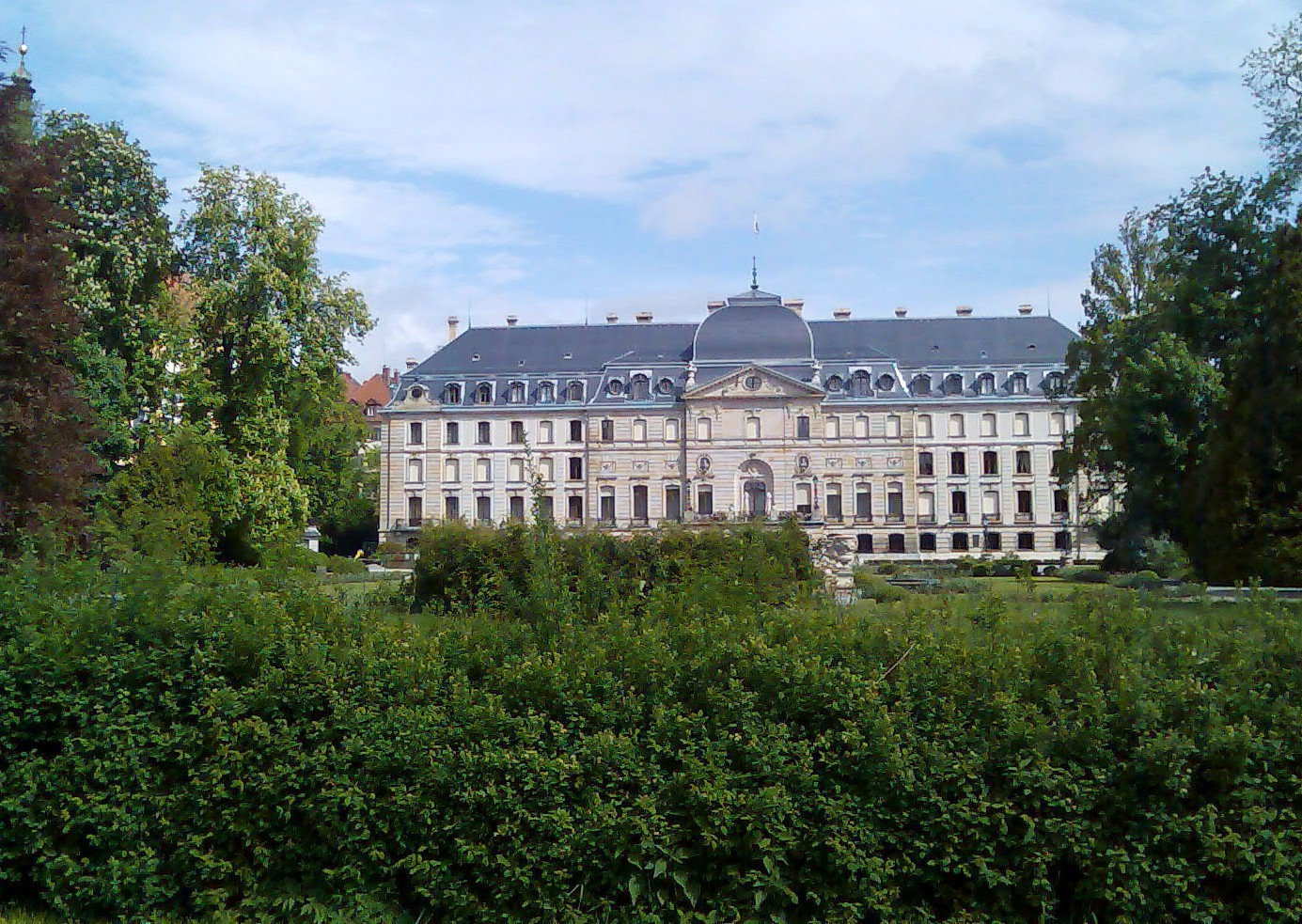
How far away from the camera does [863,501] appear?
70.8 metres

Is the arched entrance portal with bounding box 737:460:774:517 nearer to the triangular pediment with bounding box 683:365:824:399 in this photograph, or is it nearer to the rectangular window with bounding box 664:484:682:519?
the rectangular window with bounding box 664:484:682:519

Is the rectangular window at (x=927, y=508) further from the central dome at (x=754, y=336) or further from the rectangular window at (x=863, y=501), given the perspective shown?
the central dome at (x=754, y=336)

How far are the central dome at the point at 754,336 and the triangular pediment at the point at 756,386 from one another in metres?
1.76

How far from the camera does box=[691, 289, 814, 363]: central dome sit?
71.1m

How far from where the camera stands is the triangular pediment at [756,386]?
227 feet

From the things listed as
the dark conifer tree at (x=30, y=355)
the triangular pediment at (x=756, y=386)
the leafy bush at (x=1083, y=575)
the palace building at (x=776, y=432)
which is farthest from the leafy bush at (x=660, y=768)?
the triangular pediment at (x=756, y=386)

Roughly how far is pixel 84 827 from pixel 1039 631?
5.29 metres

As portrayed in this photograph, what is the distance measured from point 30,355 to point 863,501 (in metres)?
57.7

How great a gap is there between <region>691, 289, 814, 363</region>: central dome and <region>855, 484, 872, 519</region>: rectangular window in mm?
9319

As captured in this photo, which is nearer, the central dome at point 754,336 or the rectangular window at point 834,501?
the rectangular window at point 834,501

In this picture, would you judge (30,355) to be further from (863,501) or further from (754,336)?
(863,501)

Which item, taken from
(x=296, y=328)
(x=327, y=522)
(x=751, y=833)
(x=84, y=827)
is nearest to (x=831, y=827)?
(x=751, y=833)

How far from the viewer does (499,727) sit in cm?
521

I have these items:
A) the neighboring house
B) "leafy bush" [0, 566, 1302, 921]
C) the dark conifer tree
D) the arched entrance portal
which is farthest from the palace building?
"leafy bush" [0, 566, 1302, 921]
